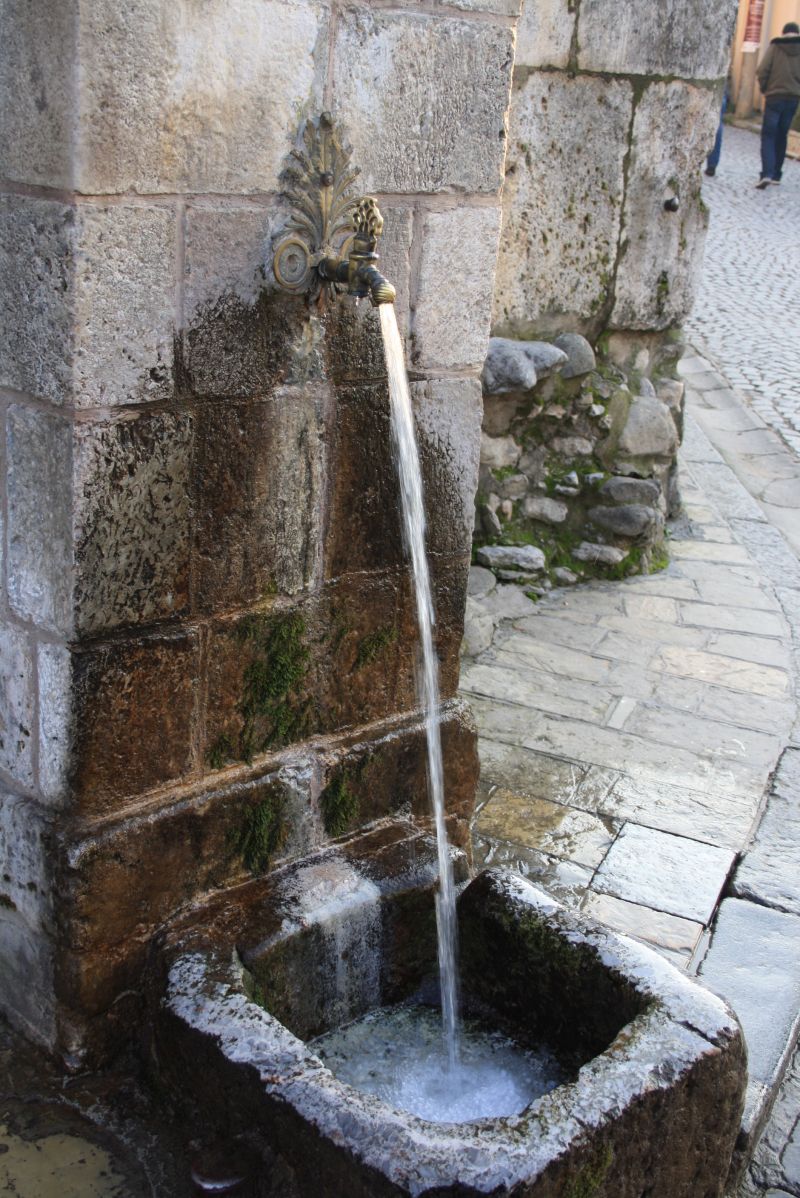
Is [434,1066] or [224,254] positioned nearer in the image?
[224,254]

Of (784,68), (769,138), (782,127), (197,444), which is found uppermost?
(784,68)

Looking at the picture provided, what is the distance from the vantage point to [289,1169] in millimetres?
2098

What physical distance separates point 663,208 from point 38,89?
4125 millimetres

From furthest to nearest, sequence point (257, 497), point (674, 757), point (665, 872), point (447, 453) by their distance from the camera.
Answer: point (674, 757)
point (665, 872)
point (447, 453)
point (257, 497)

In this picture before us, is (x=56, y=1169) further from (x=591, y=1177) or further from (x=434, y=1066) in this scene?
(x=591, y=1177)

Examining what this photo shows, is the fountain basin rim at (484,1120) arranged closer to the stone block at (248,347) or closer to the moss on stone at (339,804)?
the moss on stone at (339,804)

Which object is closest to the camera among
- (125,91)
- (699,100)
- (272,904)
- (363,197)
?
(125,91)

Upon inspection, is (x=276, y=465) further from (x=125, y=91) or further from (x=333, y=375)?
(x=125, y=91)

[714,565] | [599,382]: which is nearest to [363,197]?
[599,382]

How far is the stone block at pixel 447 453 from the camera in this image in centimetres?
281

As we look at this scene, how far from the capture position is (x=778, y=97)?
15.2 m

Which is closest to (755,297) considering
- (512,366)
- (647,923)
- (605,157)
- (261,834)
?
(605,157)

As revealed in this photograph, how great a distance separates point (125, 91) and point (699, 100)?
13.7ft

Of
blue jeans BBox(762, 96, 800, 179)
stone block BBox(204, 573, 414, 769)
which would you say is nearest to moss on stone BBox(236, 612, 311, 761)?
stone block BBox(204, 573, 414, 769)
